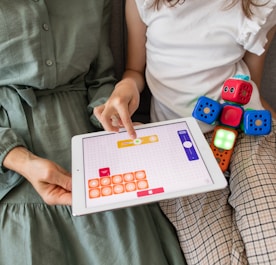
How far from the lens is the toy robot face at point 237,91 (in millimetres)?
660

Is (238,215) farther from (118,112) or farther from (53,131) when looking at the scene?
(53,131)

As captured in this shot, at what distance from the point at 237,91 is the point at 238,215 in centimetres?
24

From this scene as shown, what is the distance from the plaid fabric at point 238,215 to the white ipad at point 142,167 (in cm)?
12

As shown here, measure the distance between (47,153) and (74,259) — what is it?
213mm

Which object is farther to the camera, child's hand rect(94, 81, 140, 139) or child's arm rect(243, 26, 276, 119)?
child's arm rect(243, 26, 276, 119)

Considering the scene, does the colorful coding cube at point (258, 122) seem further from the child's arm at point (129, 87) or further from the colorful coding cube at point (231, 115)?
the child's arm at point (129, 87)

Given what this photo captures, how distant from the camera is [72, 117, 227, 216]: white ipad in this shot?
0.53m

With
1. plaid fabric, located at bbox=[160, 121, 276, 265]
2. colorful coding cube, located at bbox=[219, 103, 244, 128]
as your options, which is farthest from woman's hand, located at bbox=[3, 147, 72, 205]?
colorful coding cube, located at bbox=[219, 103, 244, 128]

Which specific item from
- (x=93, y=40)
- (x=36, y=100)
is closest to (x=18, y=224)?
(x=36, y=100)

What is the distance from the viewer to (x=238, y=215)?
0.63 meters

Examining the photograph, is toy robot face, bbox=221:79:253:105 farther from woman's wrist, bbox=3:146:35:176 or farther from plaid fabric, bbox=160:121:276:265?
woman's wrist, bbox=3:146:35:176

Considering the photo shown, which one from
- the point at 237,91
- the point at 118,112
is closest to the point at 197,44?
the point at 237,91

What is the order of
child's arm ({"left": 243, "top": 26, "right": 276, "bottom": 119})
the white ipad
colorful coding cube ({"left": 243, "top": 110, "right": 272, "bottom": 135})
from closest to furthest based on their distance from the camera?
the white ipad, colorful coding cube ({"left": 243, "top": 110, "right": 272, "bottom": 135}), child's arm ({"left": 243, "top": 26, "right": 276, "bottom": 119})

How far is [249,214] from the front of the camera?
0.61 metres
